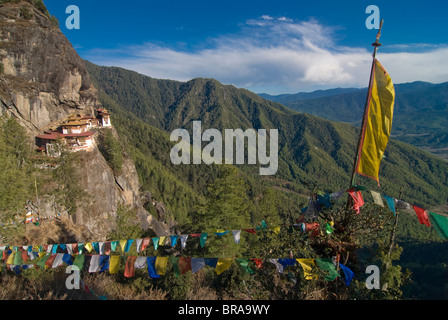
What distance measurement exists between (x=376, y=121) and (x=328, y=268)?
16.9 ft

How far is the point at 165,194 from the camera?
88250 mm

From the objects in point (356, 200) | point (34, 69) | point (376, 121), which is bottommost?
point (356, 200)

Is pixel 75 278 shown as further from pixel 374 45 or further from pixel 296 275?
pixel 374 45

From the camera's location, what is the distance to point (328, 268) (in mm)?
7836

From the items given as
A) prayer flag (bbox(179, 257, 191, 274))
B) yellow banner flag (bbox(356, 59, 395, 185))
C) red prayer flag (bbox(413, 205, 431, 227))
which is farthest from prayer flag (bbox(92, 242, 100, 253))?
red prayer flag (bbox(413, 205, 431, 227))

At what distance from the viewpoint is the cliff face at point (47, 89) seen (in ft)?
103

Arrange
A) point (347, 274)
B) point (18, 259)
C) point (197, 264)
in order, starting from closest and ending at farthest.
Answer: point (347, 274) < point (197, 264) < point (18, 259)

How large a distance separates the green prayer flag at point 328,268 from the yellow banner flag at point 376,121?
326 cm

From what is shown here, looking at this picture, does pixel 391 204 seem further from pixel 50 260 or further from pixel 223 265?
pixel 50 260

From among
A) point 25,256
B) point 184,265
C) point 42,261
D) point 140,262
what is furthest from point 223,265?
point 25,256

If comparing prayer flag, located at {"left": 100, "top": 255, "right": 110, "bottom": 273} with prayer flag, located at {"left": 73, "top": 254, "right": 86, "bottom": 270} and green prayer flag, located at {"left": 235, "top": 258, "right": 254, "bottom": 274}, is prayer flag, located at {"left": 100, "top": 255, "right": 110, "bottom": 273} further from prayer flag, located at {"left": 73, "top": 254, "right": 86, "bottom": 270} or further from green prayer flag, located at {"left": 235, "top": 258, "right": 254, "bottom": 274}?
green prayer flag, located at {"left": 235, "top": 258, "right": 254, "bottom": 274}

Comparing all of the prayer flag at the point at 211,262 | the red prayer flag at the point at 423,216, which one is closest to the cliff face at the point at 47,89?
the prayer flag at the point at 211,262

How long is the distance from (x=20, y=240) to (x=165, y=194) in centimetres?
7174
